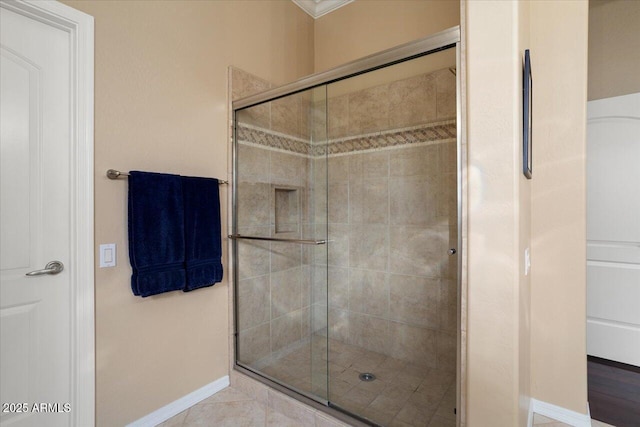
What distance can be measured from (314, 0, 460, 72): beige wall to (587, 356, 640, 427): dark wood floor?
262 cm

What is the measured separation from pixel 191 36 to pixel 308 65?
48.5 inches

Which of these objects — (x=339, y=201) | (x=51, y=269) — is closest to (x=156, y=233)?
(x=51, y=269)

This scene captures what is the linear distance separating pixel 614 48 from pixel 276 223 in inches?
113

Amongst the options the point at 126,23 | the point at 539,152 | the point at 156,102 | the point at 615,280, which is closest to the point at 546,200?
the point at 539,152

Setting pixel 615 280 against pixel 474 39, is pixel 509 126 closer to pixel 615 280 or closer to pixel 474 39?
pixel 474 39

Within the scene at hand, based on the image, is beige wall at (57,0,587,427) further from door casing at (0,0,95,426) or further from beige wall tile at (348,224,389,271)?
beige wall tile at (348,224,389,271)

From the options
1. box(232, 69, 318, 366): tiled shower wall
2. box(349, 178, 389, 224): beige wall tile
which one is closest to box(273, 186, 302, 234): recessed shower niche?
box(232, 69, 318, 366): tiled shower wall

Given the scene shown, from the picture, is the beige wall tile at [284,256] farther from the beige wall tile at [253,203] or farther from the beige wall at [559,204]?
the beige wall at [559,204]

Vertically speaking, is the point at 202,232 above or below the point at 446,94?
below

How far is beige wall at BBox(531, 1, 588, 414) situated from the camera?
5.56 ft

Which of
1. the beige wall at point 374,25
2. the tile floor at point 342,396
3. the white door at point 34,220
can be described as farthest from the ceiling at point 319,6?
the tile floor at point 342,396

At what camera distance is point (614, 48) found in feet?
8.09

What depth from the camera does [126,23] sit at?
1.66 metres

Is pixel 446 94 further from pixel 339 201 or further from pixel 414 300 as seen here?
pixel 414 300
